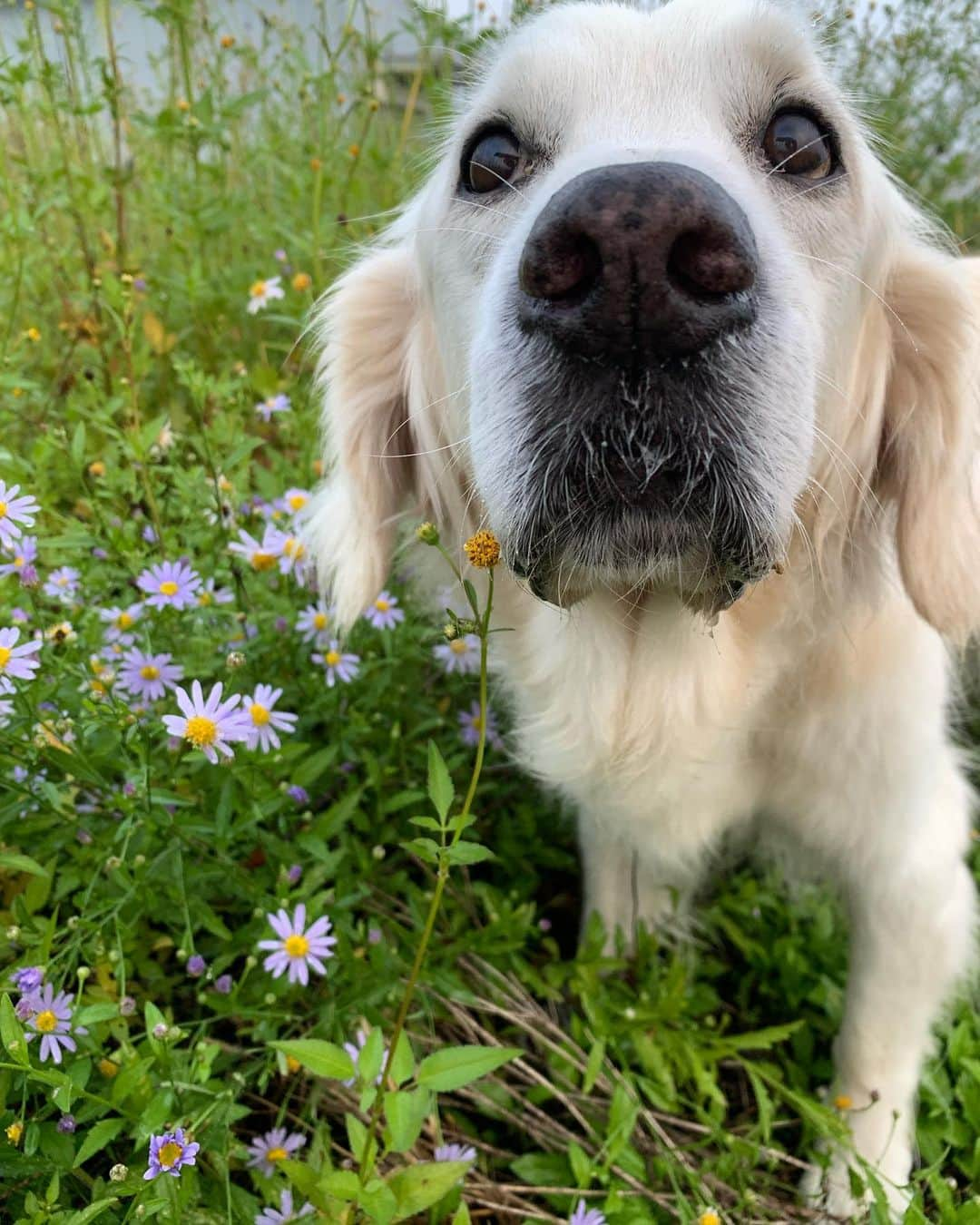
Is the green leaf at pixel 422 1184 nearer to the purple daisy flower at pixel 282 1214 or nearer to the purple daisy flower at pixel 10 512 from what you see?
the purple daisy flower at pixel 282 1214

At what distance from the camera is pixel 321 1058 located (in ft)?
3.06

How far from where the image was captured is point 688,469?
1.09 meters

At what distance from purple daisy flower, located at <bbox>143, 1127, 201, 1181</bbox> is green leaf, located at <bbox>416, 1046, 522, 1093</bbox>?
10.4 inches

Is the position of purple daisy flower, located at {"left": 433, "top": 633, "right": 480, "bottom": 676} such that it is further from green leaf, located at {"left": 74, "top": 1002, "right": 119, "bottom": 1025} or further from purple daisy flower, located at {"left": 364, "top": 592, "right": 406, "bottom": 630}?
green leaf, located at {"left": 74, "top": 1002, "right": 119, "bottom": 1025}

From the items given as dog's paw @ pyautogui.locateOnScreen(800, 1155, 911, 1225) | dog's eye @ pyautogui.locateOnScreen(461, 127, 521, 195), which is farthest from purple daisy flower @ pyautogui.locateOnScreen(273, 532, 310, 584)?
dog's paw @ pyautogui.locateOnScreen(800, 1155, 911, 1225)

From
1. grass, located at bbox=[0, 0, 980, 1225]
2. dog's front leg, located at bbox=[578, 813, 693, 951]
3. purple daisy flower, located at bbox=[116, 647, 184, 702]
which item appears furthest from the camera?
dog's front leg, located at bbox=[578, 813, 693, 951]

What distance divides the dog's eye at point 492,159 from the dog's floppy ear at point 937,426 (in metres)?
0.70

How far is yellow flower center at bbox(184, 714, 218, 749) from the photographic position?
1109 mm

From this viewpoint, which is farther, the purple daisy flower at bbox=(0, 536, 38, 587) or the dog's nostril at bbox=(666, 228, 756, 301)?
the purple daisy flower at bbox=(0, 536, 38, 587)

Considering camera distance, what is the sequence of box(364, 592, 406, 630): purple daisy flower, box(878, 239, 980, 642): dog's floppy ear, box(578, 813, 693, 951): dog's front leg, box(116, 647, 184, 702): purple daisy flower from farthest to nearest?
box(578, 813, 693, 951): dog's front leg → box(364, 592, 406, 630): purple daisy flower → box(878, 239, 980, 642): dog's floppy ear → box(116, 647, 184, 702): purple daisy flower

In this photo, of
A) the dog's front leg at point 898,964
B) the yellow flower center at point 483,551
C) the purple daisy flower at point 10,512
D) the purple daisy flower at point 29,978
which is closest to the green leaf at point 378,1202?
the purple daisy flower at point 29,978

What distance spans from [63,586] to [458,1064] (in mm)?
1124

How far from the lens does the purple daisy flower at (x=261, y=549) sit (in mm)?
1624

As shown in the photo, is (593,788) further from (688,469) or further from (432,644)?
(688,469)
